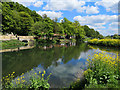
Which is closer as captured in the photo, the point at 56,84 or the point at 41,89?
the point at 41,89

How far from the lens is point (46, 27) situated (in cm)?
4984

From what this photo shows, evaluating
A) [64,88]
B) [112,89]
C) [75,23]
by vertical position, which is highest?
[75,23]

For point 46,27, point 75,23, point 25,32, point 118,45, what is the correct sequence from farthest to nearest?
point 75,23 < point 25,32 < point 46,27 < point 118,45

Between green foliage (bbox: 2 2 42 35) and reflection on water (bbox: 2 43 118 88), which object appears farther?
green foliage (bbox: 2 2 42 35)

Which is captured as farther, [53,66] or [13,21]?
[13,21]

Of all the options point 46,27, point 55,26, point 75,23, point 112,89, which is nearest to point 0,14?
point 46,27

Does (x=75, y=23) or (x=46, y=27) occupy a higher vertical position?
(x=75, y=23)

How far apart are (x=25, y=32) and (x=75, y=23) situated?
151 feet

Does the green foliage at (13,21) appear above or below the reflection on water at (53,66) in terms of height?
above

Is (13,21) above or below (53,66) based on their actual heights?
above

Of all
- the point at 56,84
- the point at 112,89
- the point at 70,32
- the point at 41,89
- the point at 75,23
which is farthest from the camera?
the point at 75,23

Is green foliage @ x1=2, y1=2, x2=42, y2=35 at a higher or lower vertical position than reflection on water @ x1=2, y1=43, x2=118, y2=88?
higher

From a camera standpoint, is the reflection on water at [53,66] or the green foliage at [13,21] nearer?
the reflection on water at [53,66]

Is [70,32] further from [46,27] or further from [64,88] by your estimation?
[64,88]
